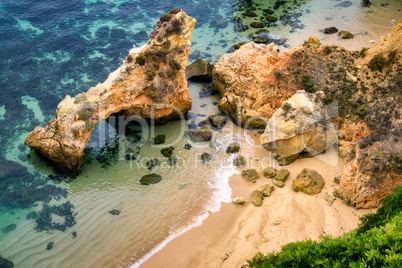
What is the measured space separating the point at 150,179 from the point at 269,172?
7493 mm

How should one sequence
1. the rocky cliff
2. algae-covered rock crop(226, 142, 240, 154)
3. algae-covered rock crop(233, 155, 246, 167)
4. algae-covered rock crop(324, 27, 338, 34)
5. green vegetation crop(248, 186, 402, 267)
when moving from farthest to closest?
algae-covered rock crop(324, 27, 338, 34) → algae-covered rock crop(226, 142, 240, 154) → algae-covered rock crop(233, 155, 246, 167) → the rocky cliff → green vegetation crop(248, 186, 402, 267)

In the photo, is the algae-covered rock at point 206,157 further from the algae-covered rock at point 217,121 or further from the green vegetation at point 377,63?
the green vegetation at point 377,63

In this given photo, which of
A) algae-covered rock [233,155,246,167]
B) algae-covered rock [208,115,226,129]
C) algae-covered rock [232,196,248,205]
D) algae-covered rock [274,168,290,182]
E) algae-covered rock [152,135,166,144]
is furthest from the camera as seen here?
algae-covered rock [208,115,226,129]

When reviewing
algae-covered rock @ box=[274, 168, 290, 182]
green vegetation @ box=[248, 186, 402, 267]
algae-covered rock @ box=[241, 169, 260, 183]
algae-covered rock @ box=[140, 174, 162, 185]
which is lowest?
algae-covered rock @ box=[140, 174, 162, 185]

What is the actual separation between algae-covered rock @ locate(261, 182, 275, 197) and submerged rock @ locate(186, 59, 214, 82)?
1199 centimetres

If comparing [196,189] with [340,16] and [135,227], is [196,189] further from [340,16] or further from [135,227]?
[340,16]

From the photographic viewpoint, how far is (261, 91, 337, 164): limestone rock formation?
62.7 feet

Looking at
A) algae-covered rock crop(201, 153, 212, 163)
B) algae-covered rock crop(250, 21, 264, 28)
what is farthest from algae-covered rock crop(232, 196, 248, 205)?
algae-covered rock crop(250, 21, 264, 28)

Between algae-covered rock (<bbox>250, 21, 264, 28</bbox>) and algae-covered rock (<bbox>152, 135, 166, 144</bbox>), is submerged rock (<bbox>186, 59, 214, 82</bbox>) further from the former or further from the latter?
algae-covered rock (<bbox>250, 21, 264, 28</bbox>)

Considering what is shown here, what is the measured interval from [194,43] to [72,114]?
16857mm

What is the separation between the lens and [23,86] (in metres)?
26.5

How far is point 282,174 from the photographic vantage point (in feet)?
63.0

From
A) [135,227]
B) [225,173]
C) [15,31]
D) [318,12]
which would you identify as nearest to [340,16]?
[318,12]

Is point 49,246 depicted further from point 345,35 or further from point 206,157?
point 345,35
